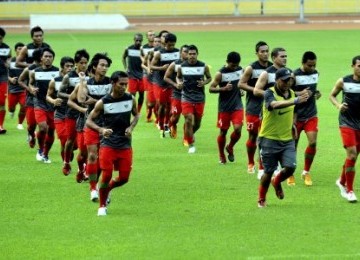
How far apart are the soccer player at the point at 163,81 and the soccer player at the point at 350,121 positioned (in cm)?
912

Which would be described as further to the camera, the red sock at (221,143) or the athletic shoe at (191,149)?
the athletic shoe at (191,149)

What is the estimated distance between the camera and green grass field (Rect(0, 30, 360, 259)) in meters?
15.8

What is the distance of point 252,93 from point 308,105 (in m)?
1.50

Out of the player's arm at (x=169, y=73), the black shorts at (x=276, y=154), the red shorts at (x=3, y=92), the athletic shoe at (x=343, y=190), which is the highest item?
the player's arm at (x=169, y=73)

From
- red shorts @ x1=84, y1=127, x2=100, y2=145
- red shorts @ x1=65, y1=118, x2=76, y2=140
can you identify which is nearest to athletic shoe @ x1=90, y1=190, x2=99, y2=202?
red shorts @ x1=84, y1=127, x2=100, y2=145

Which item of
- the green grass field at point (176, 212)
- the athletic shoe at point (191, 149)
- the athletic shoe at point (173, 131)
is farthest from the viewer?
the athletic shoe at point (173, 131)

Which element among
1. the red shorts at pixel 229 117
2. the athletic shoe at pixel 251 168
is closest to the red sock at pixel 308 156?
the athletic shoe at pixel 251 168

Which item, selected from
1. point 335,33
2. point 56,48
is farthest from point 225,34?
point 56,48

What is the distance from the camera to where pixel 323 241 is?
1606 centimetres

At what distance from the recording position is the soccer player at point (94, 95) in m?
19.1

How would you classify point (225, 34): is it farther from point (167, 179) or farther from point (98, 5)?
point (167, 179)

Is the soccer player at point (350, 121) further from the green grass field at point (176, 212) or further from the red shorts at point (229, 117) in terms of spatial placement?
the red shorts at point (229, 117)

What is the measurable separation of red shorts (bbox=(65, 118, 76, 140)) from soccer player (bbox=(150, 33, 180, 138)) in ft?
21.7

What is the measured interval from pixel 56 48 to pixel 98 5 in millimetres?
18549
